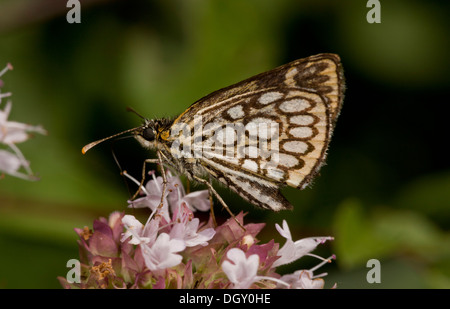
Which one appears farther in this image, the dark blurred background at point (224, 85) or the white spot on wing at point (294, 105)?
the dark blurred background at point (224, 85)

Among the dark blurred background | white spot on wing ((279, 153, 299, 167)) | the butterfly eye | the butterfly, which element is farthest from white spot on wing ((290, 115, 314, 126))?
the dark blurred background

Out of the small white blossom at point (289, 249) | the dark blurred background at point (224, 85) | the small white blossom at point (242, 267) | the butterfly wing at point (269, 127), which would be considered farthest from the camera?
the dark blurred background at point (224, 85)

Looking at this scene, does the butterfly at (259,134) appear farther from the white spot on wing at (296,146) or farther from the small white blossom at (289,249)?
the small white blossom at (289,249)

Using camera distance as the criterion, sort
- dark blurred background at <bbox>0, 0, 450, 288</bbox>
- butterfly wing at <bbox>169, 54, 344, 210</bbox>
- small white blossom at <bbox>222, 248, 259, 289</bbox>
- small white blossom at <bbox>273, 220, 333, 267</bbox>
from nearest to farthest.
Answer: small white blossom at <bbox>222, 248, 259, 289</bbox> < small white blossom at <bbox>273, 220, 333, 267</bbox> < butterfly wing at <bbox>169, 54, 344, 210</bbox> < dark blurred background at <bbox>0, 0, 450, 288</bbox>

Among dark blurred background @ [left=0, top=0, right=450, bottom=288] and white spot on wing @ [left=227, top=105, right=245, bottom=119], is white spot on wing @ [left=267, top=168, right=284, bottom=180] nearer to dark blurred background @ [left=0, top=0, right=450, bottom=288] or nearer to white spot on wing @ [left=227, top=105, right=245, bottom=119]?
white spot on wing @ [left=227, top=105, right=245, bottom=119]

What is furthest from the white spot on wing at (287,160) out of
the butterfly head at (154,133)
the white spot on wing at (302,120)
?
the butterfly head at (154,133)

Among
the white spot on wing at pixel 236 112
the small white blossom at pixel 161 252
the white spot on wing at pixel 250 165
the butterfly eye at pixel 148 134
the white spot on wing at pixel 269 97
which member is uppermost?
the white spot on wing at pixel 269 97

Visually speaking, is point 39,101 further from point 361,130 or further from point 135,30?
point 361,130

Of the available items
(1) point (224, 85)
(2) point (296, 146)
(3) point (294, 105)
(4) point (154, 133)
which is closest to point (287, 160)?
(2) point (296, 146)
